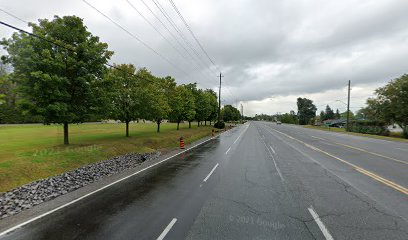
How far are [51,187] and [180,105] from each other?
31.3m

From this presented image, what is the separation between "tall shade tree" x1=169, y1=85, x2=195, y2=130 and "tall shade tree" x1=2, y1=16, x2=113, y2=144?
2056 centimetres

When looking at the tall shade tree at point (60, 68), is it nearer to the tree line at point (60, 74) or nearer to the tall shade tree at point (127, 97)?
the tree line at point (60, 74)

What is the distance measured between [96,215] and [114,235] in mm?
1431

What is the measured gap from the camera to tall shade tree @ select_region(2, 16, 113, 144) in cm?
1451

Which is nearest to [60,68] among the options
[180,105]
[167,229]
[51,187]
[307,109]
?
[51,187]

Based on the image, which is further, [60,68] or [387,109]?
[387,109]

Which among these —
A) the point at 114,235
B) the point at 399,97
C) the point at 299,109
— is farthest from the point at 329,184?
the point at 299,109

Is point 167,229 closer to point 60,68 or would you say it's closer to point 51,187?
point 51,187

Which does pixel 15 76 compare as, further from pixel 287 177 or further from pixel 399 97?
pixel 399 97

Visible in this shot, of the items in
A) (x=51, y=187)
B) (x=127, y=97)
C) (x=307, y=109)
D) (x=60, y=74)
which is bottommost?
(x=51, y=187)

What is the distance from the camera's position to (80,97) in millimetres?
17422

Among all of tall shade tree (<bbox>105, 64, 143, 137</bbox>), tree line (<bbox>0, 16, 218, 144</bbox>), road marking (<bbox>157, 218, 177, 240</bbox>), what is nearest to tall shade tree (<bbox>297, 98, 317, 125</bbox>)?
tall shade tree (<bbox>105, 64, 143, 137</bbox>)

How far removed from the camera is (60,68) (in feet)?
51.2

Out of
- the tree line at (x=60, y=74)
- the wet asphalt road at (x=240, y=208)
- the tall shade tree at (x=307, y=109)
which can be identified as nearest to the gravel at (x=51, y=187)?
the wet asphalt road at (x=240, y=208)
